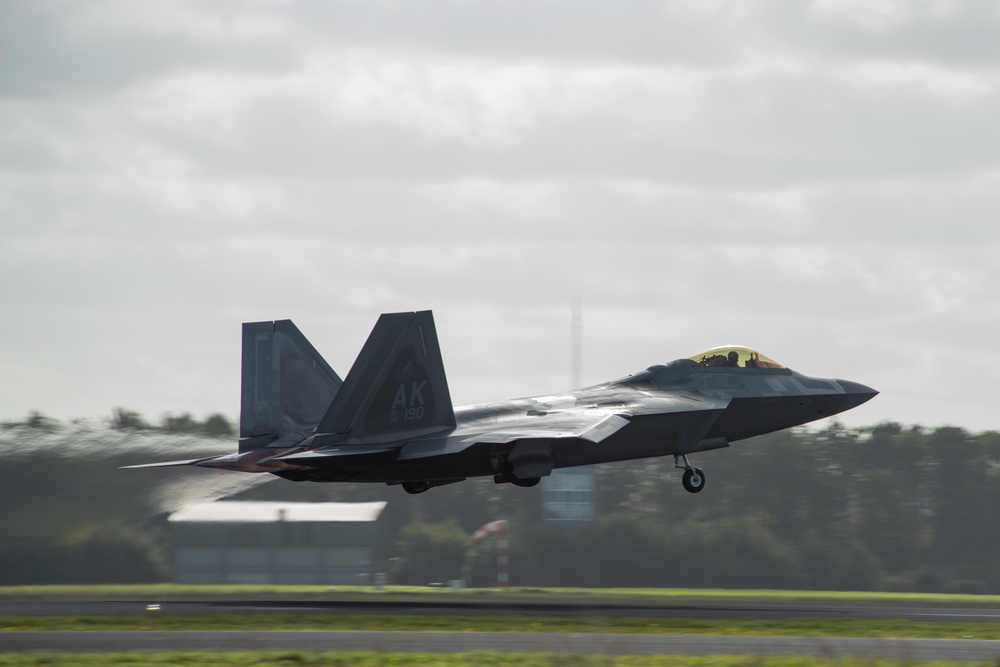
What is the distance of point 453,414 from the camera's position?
29.7 meters

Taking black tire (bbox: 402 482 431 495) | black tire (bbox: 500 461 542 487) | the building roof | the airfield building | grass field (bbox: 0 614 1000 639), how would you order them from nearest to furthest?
1. grass field (bbox: 0 614 1000 639)
2. black tire (bbox: 500 461 542 487)
3. black tire (bbox: 402 482 431 495)
4. the airfield building
5. the building roof

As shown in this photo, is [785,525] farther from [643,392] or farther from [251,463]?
[251,463]

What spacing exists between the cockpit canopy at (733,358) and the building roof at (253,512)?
18.1 metres

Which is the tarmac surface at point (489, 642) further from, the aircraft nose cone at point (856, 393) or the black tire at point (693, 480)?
the aircraft nose cone at point (856, 393)

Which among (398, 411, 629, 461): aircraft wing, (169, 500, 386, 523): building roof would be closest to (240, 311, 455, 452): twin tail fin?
(398, 411, 629, 461): aircraft wing

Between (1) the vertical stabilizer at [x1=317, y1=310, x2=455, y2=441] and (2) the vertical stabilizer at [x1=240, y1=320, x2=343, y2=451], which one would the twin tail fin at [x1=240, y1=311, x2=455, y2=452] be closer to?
(1) the vertical stabilizer at [x1=317, y1=310, x2=455, y2=441]

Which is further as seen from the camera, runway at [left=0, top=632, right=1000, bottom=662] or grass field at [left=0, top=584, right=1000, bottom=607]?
grass field at [left=0, top=584, right=1000, bottom=607]

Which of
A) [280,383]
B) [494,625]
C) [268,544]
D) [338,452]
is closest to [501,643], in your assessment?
[494,625]

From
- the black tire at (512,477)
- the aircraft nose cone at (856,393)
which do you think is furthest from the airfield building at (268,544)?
the aircraft nose cone at (856,393)

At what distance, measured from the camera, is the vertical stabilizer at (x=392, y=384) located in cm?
2848

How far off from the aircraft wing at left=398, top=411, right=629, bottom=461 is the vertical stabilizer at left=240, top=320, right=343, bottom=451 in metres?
5.89

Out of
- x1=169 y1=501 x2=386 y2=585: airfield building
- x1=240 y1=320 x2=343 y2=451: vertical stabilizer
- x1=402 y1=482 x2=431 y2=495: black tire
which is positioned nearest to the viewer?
x1=402 y1=482 x2=431 y2=495: black tire

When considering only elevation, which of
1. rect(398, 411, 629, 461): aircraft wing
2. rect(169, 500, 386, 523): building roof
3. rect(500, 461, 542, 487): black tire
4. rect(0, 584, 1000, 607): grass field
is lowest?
rect(0, 584, 1000, 607): grass field

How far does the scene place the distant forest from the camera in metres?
38.6
